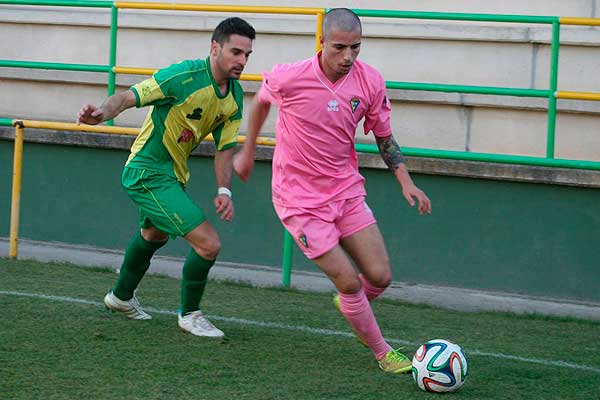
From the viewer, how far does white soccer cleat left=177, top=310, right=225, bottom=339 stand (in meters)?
6.36

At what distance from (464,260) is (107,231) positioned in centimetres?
340

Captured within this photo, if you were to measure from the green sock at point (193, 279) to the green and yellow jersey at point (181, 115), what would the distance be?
55cm

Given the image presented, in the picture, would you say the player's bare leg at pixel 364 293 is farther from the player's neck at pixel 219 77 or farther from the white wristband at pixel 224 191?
the player's neck at pixel 219 77

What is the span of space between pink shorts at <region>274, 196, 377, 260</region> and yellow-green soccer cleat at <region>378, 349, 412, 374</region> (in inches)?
→ 25.5

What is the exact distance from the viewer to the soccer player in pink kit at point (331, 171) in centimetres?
560

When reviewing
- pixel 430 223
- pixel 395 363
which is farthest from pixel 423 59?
pixel 395 363

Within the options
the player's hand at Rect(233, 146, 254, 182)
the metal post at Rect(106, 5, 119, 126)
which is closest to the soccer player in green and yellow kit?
the player's hand at Rect(233, 146, 254, 182)

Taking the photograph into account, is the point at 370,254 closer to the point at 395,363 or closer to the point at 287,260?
the point at 395,363

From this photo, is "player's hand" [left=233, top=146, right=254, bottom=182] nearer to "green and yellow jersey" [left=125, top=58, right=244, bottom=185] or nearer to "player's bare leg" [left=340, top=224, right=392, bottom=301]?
"player's bare leg" [left=340, top=224, right=392, bottom=301]

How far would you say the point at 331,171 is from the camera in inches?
227

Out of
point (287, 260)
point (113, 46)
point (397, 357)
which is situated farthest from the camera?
point (113, 46)

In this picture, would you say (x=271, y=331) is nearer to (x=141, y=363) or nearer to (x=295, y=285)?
(x=141, y=363)

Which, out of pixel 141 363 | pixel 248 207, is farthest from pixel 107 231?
pixel 141 363

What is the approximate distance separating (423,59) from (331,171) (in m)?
4.28
